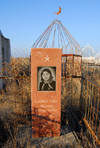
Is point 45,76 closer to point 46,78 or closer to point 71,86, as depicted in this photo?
point 46,78

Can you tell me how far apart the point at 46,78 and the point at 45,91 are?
31 centimetres

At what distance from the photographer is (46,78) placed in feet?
8.86

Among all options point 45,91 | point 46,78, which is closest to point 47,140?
point 45,91

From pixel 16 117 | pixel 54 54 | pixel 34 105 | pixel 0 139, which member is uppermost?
pixel 54 54

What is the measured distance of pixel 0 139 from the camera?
111 inches

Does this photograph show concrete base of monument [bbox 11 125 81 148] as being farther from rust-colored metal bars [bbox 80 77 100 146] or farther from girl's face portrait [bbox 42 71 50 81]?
girl's face portrait [bbox 42 71 50 81]

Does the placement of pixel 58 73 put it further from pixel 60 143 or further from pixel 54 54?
pixel 60 143

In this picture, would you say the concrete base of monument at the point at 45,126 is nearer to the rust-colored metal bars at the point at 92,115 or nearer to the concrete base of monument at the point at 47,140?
the concrete base of monument at the point at 47,140

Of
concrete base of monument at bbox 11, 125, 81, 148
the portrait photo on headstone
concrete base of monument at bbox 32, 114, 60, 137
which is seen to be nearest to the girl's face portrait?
the portrait photo on headstone

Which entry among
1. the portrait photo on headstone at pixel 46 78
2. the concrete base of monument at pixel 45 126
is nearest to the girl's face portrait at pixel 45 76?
the portrait photo on headstone at pixel 46 78

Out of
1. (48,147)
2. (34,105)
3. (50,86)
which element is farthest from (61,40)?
(48,147)

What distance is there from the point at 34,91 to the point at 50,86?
382mm

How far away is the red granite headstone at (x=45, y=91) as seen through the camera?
2650 mm

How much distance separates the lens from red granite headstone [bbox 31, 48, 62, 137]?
104 inches
